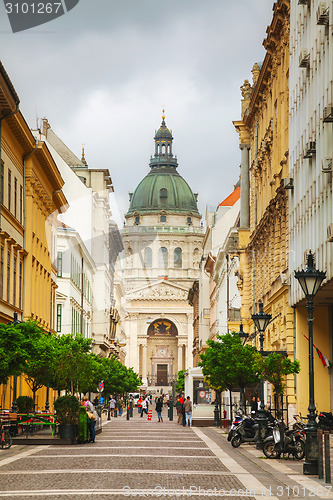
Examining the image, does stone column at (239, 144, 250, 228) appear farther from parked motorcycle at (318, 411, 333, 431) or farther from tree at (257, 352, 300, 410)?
tree at (257, 352, 300, 410)

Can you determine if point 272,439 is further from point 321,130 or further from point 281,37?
point 281,37

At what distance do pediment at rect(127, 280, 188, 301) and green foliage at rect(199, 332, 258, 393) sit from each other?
144459mm

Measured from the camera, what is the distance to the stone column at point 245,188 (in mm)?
59312

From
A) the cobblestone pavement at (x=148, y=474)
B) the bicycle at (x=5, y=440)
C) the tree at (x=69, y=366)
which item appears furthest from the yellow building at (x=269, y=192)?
the bicycle at (x=5, y=440)

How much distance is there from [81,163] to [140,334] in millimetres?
94346

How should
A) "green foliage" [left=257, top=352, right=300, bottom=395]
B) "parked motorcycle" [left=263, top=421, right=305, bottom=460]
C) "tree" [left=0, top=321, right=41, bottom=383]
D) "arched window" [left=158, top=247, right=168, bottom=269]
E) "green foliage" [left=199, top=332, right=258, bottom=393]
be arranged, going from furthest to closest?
1. "arched window" [left=158, top=247, right=168, bottom=269]
2. "green foliage" [left=199, top=332, right=258, bottom=393]
3. "green foliage" [left=257, top=352, right=300, bottom=395]
4. "tree" [left=0, top=321, right=41, bottom=383]
5. "parked motorcycle" [left=263, top=421, right=305, bottom=460]

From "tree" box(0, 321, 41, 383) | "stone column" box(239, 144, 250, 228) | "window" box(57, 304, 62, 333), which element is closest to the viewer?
"tree" box(0, 321, 41, 383)

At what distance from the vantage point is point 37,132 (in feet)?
221

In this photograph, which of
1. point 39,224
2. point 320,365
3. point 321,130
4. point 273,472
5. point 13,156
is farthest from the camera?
point 39,224

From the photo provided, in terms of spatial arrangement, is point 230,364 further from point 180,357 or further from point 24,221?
point 180,357

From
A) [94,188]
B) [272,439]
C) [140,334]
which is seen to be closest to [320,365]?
[272,439]

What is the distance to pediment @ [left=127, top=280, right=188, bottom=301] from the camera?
613ft

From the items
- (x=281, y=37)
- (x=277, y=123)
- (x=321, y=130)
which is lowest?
(x=321, y=130)

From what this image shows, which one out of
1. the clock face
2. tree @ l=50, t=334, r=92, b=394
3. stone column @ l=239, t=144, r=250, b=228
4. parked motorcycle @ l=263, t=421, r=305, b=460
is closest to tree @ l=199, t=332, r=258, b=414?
tree @ l=50, t=334, r=92, b=394
